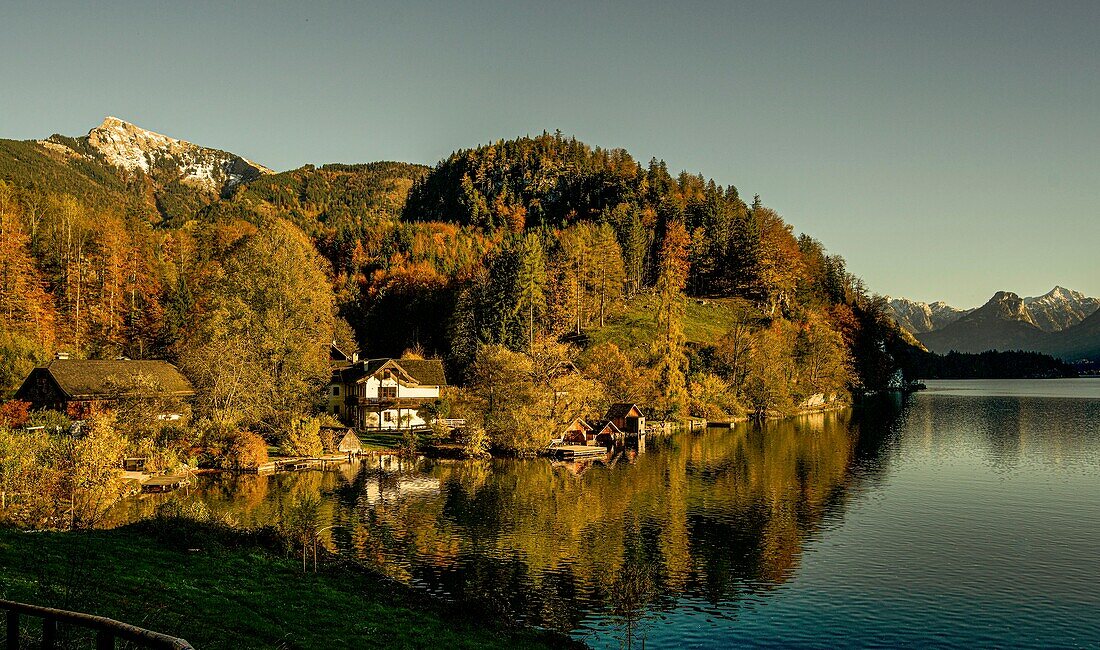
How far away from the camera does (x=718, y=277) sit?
178 meters

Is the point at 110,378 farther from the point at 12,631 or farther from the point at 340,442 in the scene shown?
the point at 12,631

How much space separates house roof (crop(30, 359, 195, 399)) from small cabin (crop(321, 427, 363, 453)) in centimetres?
1538

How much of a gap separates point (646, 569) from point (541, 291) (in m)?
99.6

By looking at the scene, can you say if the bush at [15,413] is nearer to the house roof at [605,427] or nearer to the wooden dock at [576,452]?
the wooden dock at [576,452]

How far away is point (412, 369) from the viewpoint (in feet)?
345

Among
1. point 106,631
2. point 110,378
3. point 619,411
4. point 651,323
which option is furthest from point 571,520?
point 651,323

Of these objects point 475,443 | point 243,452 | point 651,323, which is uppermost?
point 651,323

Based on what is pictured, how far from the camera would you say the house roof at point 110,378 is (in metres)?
68.1

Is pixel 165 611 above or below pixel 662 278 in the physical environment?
below

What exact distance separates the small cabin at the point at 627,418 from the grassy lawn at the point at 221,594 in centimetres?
6801

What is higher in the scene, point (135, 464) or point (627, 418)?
point (627, 418)

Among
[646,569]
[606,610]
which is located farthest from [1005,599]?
[606,610]

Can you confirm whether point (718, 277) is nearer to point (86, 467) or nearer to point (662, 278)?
point (662, 278)

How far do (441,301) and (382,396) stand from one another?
54.4 meters
